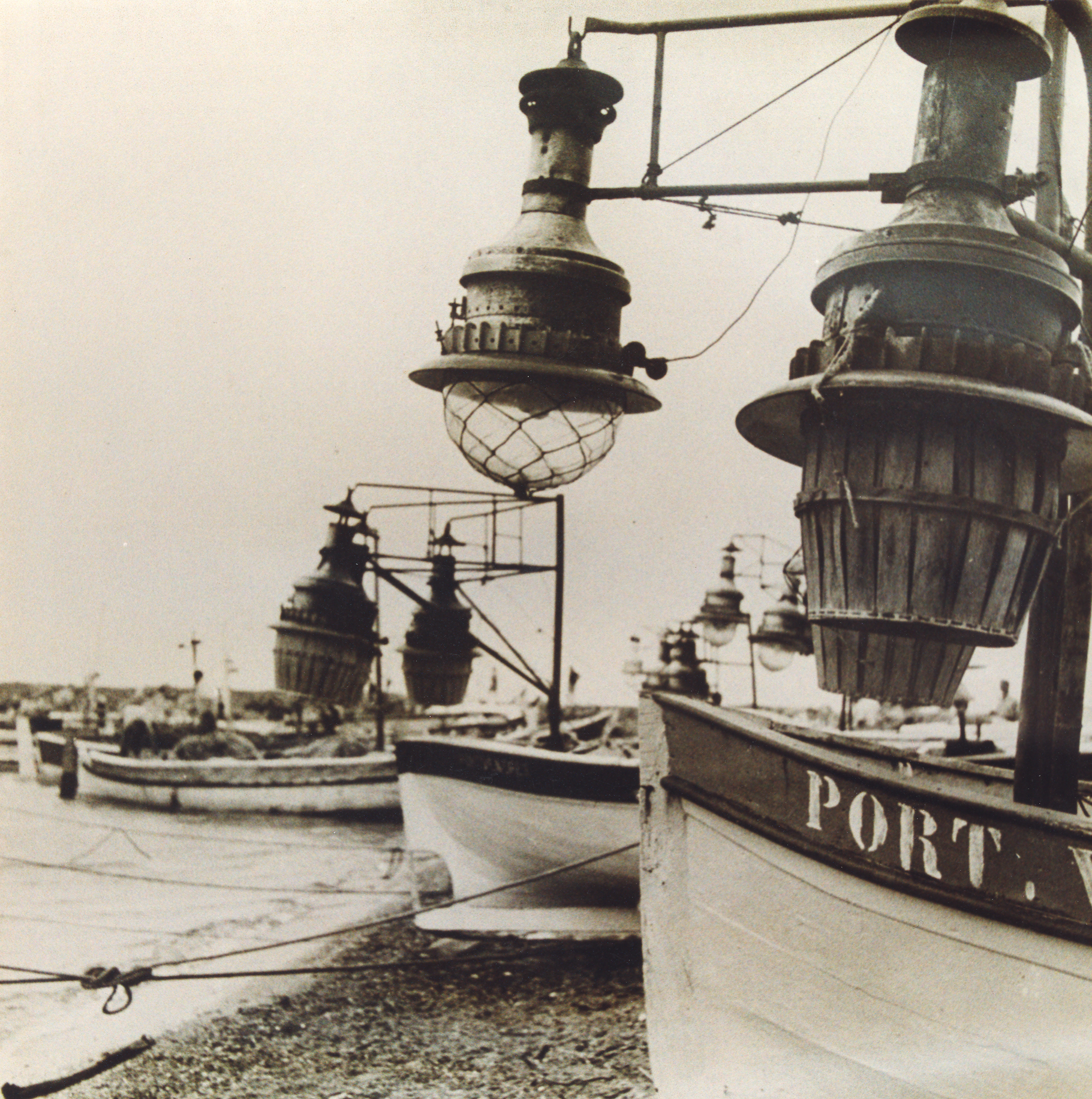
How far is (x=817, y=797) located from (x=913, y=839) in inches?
11.4

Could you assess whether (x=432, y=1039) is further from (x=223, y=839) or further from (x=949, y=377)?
(x=223, y=839)

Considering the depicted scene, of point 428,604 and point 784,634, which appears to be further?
point 784,634

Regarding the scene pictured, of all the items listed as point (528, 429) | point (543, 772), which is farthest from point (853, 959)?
point (543, 772)

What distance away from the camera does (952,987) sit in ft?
9.30

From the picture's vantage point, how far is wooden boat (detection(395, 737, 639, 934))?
7336 mm

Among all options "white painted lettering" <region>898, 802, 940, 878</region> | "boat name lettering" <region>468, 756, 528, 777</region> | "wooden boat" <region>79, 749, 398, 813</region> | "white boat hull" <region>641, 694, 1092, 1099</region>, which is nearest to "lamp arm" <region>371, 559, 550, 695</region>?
"boat name lettering" <region>468, 756, 528, 777</region>

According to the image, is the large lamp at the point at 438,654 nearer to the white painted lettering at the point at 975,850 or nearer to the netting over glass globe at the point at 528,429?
the netting over glass globe at the point at 528,429

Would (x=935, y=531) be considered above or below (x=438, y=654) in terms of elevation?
above

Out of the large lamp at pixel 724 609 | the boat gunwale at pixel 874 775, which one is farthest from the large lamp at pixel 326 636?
the large lamp at pixel 724 609

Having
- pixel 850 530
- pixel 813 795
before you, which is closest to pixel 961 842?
pixel 813 795

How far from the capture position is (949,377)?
1.74m

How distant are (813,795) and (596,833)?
15.2 feet

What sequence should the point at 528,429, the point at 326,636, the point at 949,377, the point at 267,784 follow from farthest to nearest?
the point at 267,784
the point at 326,636
the point at 528,429
the point at 949,377

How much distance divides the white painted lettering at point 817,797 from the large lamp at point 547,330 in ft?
3.81
